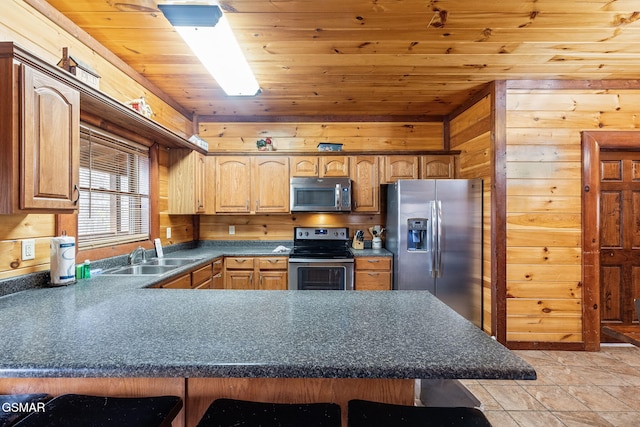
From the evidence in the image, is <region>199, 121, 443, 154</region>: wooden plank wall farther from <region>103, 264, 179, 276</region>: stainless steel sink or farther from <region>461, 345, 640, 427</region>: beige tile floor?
<region>461, 345, 640, 427</region>: beige tile floor

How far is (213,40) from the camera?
6.60ft

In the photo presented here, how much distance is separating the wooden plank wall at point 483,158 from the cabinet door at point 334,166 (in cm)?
135

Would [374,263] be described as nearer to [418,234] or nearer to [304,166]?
[418,234]

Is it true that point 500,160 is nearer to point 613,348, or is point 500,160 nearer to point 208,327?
point 613,348

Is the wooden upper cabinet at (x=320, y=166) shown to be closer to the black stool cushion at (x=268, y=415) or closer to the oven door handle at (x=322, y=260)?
the oven door handle at (x=322, y=260)

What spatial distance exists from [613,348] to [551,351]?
63 centimetres

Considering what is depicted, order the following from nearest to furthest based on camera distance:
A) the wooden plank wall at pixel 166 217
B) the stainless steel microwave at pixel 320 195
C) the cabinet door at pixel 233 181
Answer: the wooden plank wall at pixel 166 217 < the stainless steel microwave at pixel 320 195 < the cabinet door at pixel 233 181

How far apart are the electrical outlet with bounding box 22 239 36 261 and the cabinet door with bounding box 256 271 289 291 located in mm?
2003

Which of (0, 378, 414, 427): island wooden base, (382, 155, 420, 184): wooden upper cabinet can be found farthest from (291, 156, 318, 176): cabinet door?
(0, 378, 414, 427): island wooden base

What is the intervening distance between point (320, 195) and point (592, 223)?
2.65m

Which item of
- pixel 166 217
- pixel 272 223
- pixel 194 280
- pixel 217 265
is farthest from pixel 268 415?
pixel 272 223

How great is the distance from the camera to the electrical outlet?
177 cm

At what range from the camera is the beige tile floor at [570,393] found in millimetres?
2000

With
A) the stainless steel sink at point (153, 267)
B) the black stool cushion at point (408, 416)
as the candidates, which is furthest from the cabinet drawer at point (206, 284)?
the black stool cushion at point (408, 416)
